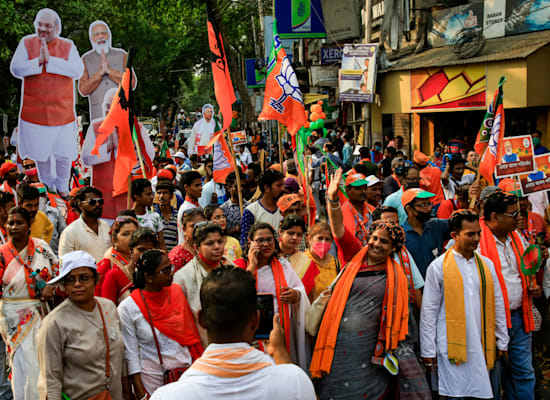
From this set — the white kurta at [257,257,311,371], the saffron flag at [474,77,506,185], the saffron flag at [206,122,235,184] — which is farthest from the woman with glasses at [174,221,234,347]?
the saffron flag at [206,122,235,184]

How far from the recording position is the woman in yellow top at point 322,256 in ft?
15.1

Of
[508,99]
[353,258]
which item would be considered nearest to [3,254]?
[353,258]

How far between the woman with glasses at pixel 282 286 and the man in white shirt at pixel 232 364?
73.6 inches

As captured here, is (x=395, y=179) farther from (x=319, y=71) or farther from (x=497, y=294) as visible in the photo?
(x=319, y=71)

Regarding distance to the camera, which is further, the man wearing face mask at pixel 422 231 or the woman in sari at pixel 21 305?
the man wearing face mask at pixel 422 231

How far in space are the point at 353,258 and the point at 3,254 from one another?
8.98 feet

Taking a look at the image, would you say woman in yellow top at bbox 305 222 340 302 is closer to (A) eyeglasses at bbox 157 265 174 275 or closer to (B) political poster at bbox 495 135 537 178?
(A) eyeglasses at bbox 157 265 174 275

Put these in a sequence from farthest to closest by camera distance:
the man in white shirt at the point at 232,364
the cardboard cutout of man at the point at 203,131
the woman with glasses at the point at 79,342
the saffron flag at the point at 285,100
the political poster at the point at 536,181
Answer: the cardboard cutout of man at the point at 203,131, the saffron flag at the point at 285,100, the political poster at the point at 536,181, the woman with glasses at the point at 79,342, the man in white shirt at the point at 232,364

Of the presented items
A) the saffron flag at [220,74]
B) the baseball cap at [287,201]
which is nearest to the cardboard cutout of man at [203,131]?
the saffron flag at [220,74]

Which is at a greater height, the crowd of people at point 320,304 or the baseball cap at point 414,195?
the baseball cap at point 414,195

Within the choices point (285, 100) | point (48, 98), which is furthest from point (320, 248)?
point (48, 98)

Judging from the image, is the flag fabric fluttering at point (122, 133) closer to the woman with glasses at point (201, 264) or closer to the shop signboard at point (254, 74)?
the woman with glasses at point (201, 264)

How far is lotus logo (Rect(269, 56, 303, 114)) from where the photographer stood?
7297 mm

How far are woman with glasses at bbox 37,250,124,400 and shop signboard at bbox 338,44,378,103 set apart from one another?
564 inches
